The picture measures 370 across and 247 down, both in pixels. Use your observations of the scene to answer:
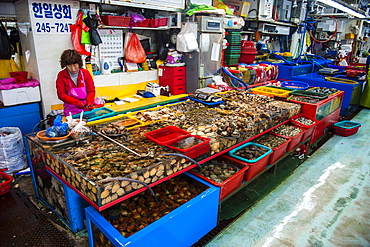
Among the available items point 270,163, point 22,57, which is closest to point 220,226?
point 270,163

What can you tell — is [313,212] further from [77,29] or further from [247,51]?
[247,51]

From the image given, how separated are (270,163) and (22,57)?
4089 mm

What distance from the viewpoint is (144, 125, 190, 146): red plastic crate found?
88.4 inches

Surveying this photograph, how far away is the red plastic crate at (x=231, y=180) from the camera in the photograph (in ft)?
7.60

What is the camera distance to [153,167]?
1828mm

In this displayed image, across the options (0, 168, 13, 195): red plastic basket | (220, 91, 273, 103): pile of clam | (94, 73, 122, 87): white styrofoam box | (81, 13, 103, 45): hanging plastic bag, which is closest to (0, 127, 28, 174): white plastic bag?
(0, 168, 13, 195): red plastic basket

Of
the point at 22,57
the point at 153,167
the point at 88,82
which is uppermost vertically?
the point at 22,57

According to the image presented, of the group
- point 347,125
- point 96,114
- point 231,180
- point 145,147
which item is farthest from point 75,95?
point 347,125

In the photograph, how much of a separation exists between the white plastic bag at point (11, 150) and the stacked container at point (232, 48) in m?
4.15

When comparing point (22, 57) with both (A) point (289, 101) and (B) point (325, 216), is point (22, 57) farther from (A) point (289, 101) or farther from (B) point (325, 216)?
(B) point (325, 216)

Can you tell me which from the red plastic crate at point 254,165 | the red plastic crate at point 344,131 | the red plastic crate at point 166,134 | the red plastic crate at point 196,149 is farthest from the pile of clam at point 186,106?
the red plastic crate at point 344,131

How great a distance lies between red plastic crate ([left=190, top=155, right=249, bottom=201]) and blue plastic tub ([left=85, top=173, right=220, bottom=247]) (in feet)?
0.16

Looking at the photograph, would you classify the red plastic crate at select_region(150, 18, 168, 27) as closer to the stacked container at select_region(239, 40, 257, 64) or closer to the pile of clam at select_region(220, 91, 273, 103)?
the pile of clam at select_region(220, 91, 273, 103)

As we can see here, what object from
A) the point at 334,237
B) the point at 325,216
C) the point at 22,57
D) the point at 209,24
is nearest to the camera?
the point at 334,237
